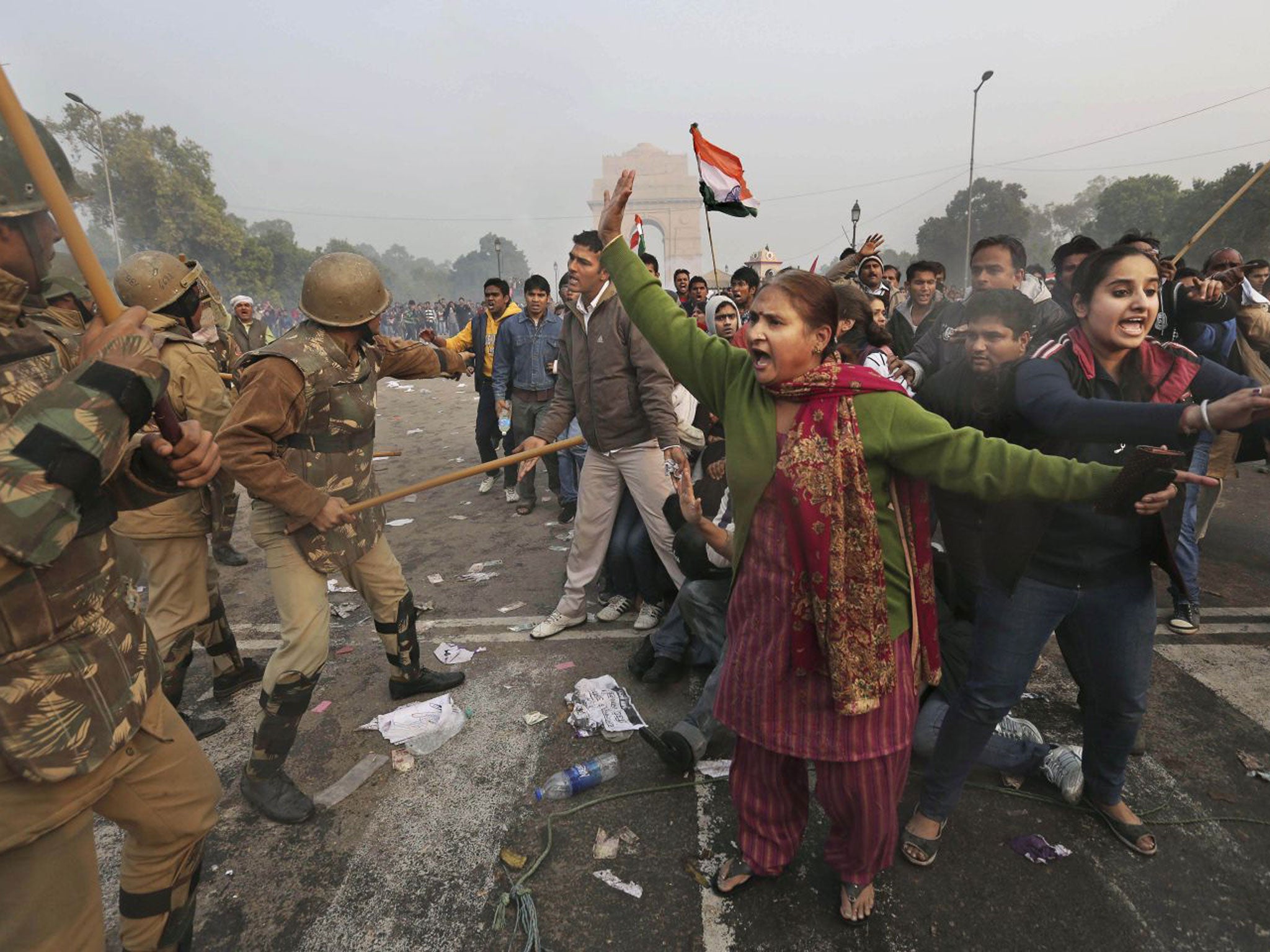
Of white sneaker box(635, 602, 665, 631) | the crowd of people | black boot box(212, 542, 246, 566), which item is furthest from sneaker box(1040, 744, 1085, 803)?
black boot box(212, 542, 246, 566)

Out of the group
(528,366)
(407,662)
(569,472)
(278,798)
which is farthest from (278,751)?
(528,366)

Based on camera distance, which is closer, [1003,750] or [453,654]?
[1003,750]

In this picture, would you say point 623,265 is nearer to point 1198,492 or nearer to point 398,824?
point 398,824

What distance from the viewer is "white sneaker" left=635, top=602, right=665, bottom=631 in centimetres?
436

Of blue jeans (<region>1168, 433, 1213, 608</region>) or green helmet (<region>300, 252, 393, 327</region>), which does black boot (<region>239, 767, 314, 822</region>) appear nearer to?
green helmet (<region>300, 252, 393, 327</region>)

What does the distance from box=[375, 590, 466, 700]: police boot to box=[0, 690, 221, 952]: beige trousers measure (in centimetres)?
146

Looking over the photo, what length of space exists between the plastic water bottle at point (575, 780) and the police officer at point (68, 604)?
141 cm

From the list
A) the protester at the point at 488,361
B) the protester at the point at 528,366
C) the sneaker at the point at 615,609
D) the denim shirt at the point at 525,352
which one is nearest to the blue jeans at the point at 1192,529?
the sneaker at the point at 615,609

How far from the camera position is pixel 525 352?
6977 mm

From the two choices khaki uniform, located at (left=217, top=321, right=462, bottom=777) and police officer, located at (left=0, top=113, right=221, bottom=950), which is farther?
khaki uniform, located at (left=217, top=321, right=462, bottom=777)

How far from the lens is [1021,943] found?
2.14 meters

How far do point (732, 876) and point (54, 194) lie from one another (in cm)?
266

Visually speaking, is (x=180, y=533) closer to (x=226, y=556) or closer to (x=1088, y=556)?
(x=226, y=556)

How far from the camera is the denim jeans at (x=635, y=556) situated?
4383 millimetres
